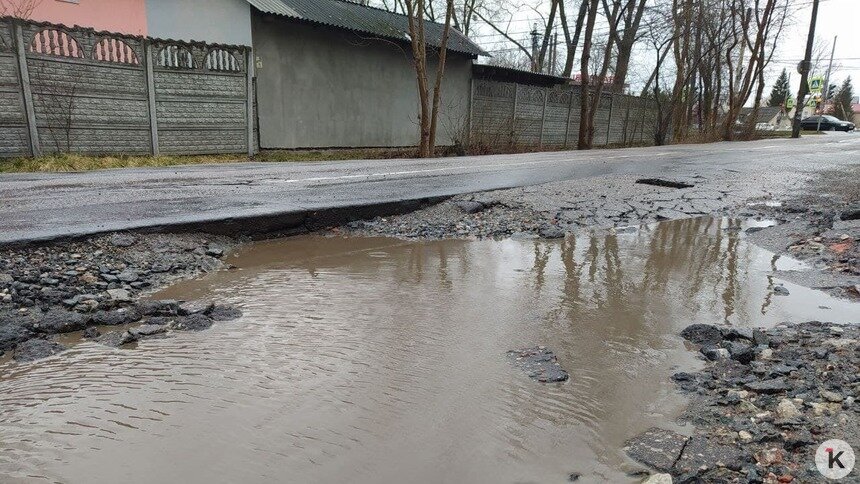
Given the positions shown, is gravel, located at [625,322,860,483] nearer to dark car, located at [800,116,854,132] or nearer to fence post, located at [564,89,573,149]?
fence post, located at [564,89,573,149]

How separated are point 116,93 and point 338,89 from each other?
614 cm

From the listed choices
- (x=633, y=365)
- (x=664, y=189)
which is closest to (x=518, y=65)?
(x=664, y=189)

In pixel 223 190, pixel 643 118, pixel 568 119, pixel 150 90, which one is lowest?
pixel 223 190

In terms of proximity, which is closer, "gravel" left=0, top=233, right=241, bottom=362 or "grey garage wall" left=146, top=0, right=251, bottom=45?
"gravel" left=0, top=233, right=241, bottom=362

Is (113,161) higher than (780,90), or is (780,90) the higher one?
(780,90)

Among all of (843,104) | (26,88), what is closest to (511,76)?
(26,88)

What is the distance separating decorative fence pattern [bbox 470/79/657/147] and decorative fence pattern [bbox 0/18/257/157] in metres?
6.79

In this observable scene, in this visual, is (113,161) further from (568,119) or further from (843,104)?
(843,104)

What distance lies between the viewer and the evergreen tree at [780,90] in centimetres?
6315

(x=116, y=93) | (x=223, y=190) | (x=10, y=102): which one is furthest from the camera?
(x=116, y=93)

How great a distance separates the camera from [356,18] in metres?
15.1

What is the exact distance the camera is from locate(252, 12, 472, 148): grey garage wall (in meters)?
12.6

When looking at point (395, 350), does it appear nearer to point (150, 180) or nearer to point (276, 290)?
point (276, 290)

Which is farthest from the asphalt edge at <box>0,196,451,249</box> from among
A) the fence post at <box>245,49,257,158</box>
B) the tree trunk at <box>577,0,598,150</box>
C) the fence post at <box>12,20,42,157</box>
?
the tree trunk at <box>577,0,598,150</box>
